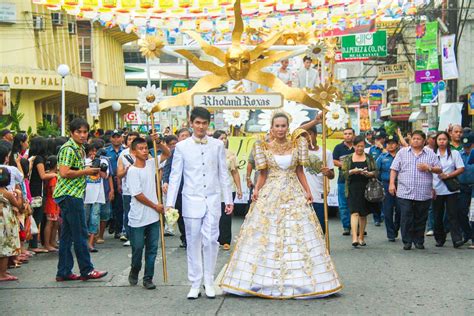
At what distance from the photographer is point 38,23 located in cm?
3697

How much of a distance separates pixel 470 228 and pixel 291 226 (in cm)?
530

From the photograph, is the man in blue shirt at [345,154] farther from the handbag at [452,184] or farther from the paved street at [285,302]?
the paved street at [285,302]

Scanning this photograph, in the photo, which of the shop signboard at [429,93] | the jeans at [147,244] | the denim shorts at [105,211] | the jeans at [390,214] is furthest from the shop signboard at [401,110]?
the jeans at [147,244]

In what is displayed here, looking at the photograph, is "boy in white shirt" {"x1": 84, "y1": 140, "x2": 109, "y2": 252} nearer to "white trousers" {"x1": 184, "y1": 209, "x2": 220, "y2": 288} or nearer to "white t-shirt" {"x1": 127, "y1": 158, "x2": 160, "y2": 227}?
"white t-shirt" {"x1": 127, "y1": 158, "x2": 160, "y2": 227}

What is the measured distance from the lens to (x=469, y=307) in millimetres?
8180

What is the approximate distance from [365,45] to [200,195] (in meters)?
23.6

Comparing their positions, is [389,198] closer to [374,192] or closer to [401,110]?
[374,192]

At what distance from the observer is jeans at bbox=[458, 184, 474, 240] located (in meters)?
13.2

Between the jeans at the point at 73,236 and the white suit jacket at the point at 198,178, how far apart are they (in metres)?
1.45

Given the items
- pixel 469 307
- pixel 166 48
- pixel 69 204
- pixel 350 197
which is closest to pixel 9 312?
pixel 69 204

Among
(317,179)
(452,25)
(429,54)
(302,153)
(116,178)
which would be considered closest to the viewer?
(302,153)

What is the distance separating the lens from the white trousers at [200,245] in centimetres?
889

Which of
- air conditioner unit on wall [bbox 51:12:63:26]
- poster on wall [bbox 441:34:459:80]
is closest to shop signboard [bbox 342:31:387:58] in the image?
poster on wall [bbox 441:34:459:80]

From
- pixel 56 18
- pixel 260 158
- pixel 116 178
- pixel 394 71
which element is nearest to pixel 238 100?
pixel 260 158
